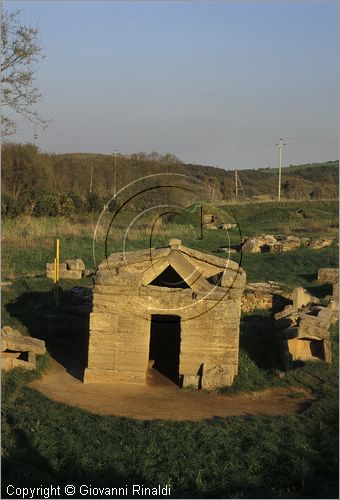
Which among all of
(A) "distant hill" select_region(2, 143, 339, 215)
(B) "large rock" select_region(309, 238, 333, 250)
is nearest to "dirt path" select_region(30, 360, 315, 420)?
(B) "large rock" select_region(309, 238, 333, 250)

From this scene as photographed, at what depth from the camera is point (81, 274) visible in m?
22.1

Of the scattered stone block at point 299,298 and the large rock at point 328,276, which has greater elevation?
the large rock at point 328,276

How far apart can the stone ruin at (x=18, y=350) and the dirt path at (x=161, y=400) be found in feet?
1.59

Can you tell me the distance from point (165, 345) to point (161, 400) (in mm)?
3570

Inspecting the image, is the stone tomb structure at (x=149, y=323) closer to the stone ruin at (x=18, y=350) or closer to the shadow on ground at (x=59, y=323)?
the shadow on ground at (x=59, y=323)

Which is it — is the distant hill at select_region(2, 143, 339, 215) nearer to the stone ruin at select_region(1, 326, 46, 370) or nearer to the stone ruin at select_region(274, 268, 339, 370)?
the stone ruin at select_region(274, 268, 339, 370)

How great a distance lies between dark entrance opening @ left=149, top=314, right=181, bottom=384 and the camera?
14.7m

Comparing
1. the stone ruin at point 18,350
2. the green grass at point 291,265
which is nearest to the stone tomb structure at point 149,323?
the stone ruin at point 18,350

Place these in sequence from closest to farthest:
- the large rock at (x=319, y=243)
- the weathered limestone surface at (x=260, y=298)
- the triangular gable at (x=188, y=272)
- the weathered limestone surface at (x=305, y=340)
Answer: the triangular gable at (x=188, y=272) → the weathered limestone surface at (x=305, y=340) → the weathered limestone surface at (x=260, y=298) → the large rock at (x=319, y=243)

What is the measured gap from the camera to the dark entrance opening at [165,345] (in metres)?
14.7

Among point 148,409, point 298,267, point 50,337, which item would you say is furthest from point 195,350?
point 298,267

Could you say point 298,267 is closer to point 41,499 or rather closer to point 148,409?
point 148,409

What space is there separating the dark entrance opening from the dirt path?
33.1 inches

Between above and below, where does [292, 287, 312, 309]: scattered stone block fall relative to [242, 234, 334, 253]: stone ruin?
below
